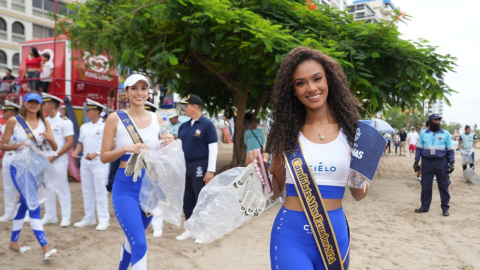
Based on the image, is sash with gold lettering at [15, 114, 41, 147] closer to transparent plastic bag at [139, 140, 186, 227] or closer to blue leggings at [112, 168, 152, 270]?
blue leggings at [112, 168, 152, 270]

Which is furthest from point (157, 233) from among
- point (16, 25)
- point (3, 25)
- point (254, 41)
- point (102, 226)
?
point (16, 25)

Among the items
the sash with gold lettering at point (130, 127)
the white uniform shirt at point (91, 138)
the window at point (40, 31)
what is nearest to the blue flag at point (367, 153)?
the sash with gold lettering at point (130, 127)

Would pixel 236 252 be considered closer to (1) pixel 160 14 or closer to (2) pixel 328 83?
(2) pixel 328 83

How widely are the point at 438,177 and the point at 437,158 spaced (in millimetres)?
402

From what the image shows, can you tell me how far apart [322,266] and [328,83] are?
1.02 metres

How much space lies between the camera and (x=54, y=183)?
4.71 metres

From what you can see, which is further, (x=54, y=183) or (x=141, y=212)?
(x=54, y=183)

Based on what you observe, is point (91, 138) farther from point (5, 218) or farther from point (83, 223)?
point (5, 218)

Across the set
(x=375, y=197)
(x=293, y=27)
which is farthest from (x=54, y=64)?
(x=375, y=197)

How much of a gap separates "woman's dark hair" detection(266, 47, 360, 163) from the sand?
200 cm

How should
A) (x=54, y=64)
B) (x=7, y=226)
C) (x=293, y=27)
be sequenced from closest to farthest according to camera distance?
(x=7, y=226) < (x=293, y=27) < (x=54, y=64)

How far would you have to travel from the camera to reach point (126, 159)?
10.9ft

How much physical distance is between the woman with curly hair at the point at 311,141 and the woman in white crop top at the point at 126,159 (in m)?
1.44

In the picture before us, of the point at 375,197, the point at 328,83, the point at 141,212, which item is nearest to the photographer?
the point at 328,83
